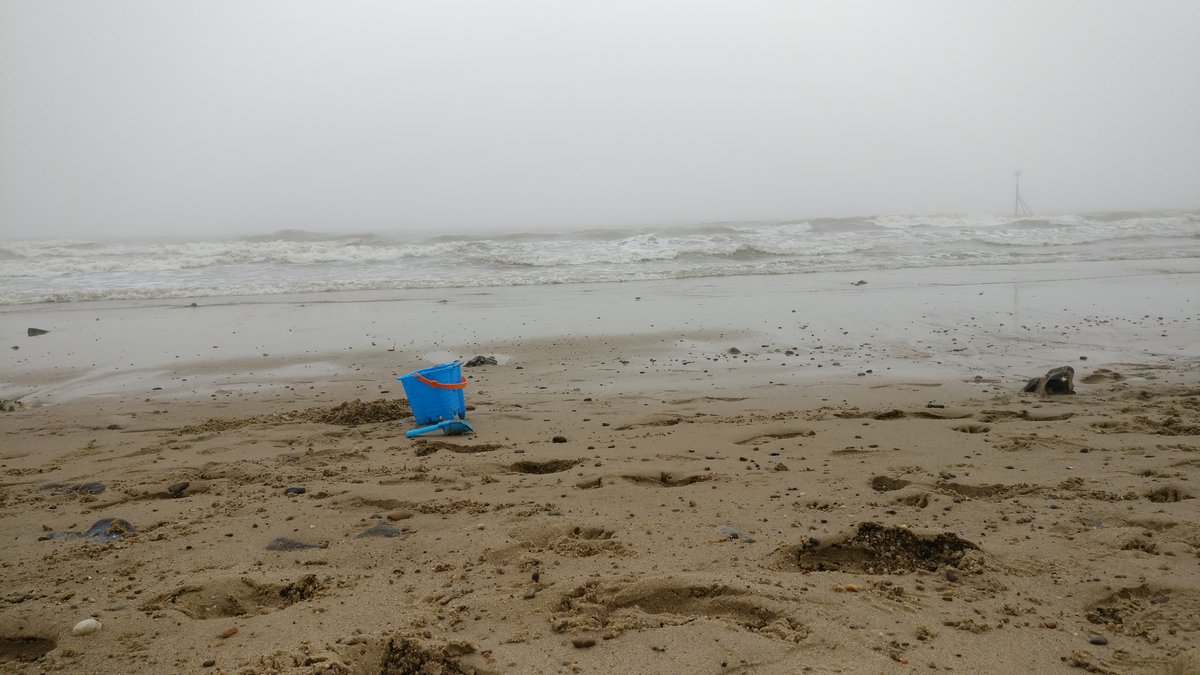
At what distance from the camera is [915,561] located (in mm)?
3057

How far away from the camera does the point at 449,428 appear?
5.42 meters

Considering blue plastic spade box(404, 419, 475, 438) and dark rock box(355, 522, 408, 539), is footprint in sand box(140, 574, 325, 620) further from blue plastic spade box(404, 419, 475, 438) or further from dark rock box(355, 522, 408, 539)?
blue plastic spade box(404, 419, 475, 438)

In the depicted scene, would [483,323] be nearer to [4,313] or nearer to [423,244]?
[4,313]

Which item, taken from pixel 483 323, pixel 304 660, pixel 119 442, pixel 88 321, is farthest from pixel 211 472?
pixel 88 321

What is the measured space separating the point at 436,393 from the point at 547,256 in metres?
14.9

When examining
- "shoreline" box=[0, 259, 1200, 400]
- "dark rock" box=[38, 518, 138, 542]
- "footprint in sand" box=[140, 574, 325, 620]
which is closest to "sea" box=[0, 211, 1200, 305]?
"shoreline" box=[0, 259, 1200, 400]

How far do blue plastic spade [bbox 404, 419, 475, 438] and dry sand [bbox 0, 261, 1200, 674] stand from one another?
0.46 feet

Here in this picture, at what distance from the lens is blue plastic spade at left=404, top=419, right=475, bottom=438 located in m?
5.36

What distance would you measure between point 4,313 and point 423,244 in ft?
39.6

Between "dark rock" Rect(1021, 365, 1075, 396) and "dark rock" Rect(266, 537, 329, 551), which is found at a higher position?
"dark rock" Rect(1021, 365, 1075, 396)

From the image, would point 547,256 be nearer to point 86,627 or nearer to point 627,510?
point 627,510

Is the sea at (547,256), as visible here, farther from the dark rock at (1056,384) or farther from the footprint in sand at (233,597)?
the footprint in sand at (233,597)

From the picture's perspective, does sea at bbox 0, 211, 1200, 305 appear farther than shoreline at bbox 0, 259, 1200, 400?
Yes

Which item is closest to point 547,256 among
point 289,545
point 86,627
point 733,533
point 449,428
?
point 449,428
